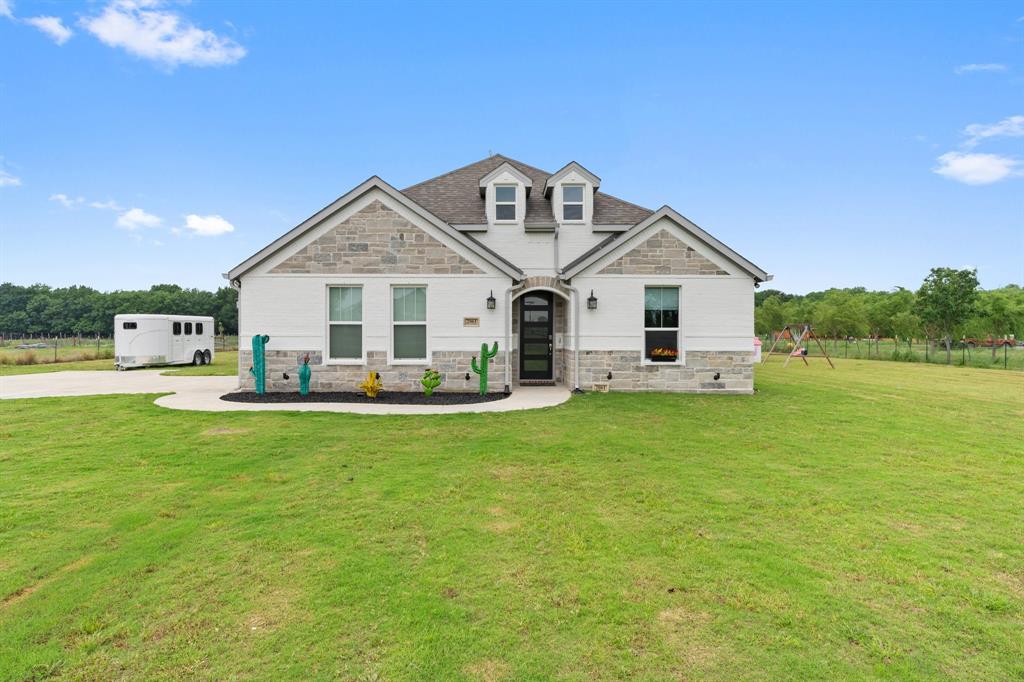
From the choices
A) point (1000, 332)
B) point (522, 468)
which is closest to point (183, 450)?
point (522, 468)

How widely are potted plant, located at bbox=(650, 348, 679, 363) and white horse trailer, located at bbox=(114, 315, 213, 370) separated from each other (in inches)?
823

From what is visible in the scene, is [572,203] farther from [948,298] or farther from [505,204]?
[948,298]

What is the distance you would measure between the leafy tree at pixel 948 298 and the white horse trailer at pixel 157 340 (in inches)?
1613

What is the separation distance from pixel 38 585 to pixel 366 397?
8.04 meters

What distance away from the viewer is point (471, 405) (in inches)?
404

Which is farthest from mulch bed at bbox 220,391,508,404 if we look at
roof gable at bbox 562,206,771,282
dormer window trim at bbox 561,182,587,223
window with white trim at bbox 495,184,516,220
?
dormer window trim at bbox 561,182,587,223

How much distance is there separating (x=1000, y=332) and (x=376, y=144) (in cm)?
4508

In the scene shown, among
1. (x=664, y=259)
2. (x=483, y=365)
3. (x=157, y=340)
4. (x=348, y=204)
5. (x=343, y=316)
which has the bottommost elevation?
(x=483, y=365)

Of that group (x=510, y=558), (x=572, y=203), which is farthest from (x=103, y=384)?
(x=510, y=558)

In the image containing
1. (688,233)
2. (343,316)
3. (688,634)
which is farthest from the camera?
(688,233)

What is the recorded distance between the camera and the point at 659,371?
12.3 meters

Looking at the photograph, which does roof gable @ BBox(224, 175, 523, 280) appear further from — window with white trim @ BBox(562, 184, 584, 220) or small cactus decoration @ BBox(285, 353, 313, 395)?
window with white trim @ BBox(562, 184, 584, 220)

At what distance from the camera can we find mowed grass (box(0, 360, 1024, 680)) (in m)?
2.42

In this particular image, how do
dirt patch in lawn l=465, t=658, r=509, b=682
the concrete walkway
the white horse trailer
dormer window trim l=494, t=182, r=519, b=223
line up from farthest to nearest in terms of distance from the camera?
the white horse trailer → dormer window trim l=494, t=182, r=519, b=223 → the concrete walkway → dirt patch in lawn l=465, t=658, r=509, b=682
